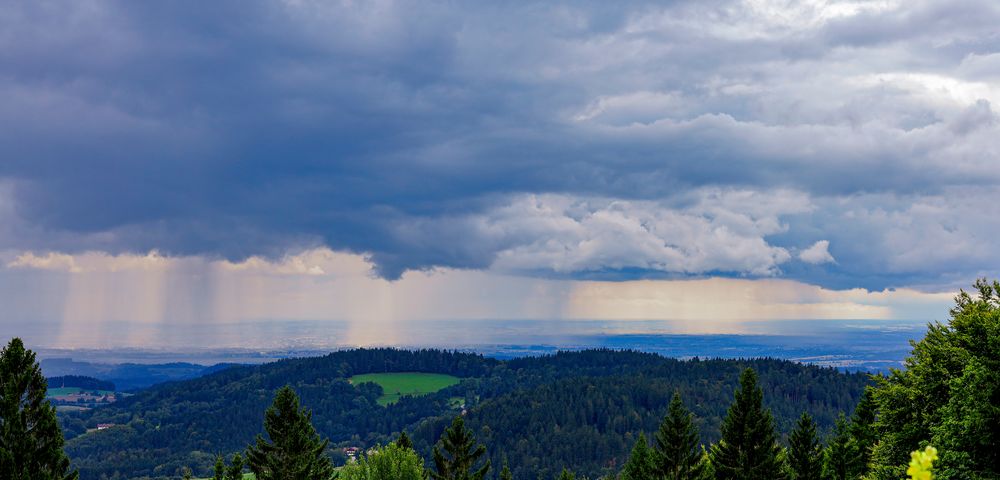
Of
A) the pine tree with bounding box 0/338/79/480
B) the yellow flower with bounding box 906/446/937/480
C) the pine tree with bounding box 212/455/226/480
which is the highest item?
the yellow flower with bounding box 906/446/937/480

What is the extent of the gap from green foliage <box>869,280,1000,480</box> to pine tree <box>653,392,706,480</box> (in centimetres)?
1445

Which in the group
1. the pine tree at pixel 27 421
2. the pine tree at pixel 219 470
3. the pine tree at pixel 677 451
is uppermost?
the pine tree at pixel 27 421

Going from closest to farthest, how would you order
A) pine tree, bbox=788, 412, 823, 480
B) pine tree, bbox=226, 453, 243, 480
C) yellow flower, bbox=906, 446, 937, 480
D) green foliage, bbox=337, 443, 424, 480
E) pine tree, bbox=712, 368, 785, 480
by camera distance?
yellow flower, bbox=906, 446, 937, 480, pine tree, bbox=712, 368, 785, 480, pine tree, bbox=226, 453, 243, 480, pine tree, bbox=788, 412, 823, 480, green foliage, bbox=337, 443, 424, 480

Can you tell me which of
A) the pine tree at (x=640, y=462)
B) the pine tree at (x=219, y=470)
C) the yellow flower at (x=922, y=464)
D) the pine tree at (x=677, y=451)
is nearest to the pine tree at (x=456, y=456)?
the pine tree at (x=677, y=451)

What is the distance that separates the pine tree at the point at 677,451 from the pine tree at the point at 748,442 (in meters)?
3.31

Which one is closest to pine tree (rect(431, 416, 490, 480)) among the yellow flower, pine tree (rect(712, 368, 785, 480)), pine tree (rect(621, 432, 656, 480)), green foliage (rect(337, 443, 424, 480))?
green foliage (rect(337, 443, 424, 480))

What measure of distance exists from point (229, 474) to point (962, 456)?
Answer: 5703cm

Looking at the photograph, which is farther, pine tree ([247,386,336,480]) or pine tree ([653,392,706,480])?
pine tree ([653,392,706,480])

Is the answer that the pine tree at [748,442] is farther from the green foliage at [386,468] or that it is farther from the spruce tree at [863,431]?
the green foliage at [386,468]

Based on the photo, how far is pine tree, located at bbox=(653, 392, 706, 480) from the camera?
208ft

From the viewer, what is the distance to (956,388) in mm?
40906

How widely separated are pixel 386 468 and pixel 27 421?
36217 mm

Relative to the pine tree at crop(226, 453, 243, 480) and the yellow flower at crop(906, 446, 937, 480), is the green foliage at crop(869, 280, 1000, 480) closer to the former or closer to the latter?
the yellow flower at crop(906, 446, 937, 480)

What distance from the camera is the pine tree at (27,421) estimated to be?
3828 cm
